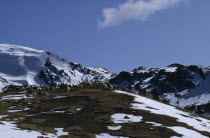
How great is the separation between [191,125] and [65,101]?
3375 cm

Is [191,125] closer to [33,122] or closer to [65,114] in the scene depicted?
[65,114]

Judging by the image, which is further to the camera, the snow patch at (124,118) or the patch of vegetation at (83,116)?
the snow patch at (124,118)

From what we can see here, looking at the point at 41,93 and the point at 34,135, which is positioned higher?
the point at 41,93

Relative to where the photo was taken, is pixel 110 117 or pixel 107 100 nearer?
pixel 110 117

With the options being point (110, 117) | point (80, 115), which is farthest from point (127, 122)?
point (80, 115)

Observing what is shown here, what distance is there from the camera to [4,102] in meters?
90.5

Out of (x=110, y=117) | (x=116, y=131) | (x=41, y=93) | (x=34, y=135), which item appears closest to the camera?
(x=34, y=135)

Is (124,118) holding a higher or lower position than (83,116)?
lower

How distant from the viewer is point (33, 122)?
6169 cm

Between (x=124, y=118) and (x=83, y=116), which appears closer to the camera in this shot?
(x=124, y=118)

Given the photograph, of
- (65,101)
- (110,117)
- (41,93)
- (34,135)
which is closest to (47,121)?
(110,117)

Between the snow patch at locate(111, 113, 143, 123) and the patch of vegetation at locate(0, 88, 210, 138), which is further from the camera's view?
the snow patch at locate(111, 113, 143, 123)

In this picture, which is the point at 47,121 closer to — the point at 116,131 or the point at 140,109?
the point at 116,131

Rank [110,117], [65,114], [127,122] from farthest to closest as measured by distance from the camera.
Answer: [65,114]
[110,117]
[127,122]
